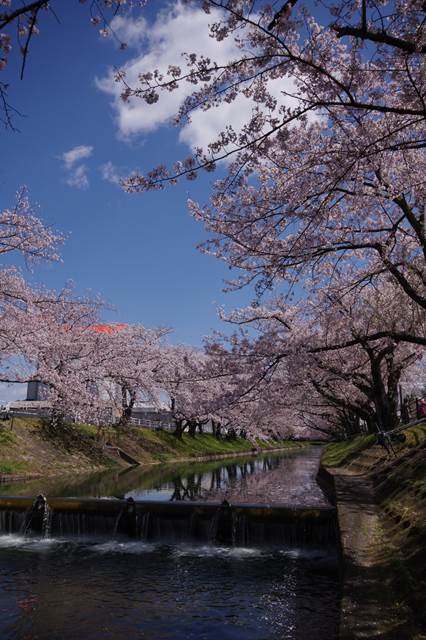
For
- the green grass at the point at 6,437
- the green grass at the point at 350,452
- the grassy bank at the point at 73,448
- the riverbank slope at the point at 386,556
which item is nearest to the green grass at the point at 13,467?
the grassy bank at the point at 73,448

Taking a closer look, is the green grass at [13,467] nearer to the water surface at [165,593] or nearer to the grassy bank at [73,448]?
the grassy bank at [73,448]

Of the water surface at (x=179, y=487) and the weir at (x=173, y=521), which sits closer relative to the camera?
the weir at (x=173, y=521)

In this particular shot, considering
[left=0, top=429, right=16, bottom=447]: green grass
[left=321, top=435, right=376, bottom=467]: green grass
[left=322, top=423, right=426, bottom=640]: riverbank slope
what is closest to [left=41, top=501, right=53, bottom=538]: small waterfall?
[left=322, top=423, right=426, bottom=640]: riverbank slope

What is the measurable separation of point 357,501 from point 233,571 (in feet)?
11.3

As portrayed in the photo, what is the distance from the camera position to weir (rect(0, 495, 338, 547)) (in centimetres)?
1169

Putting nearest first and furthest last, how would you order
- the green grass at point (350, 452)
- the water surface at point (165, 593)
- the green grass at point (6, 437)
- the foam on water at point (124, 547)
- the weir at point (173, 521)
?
the water surface at point (165, 593) < the foam on water at point (124, 547) < the weir at point (173, 521) < the green grass at point (350, 452) < the green grass at point (6, 437)

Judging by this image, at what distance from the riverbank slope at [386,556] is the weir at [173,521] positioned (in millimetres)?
1099

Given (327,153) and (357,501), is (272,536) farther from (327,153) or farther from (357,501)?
(327,153)

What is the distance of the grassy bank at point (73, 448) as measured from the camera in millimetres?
24938

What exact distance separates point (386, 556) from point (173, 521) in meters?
6.96

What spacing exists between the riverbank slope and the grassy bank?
17.5m

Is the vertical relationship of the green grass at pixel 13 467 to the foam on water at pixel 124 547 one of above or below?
above

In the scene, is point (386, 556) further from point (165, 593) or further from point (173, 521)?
point (173, 521)

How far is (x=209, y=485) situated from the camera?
24.1 m
